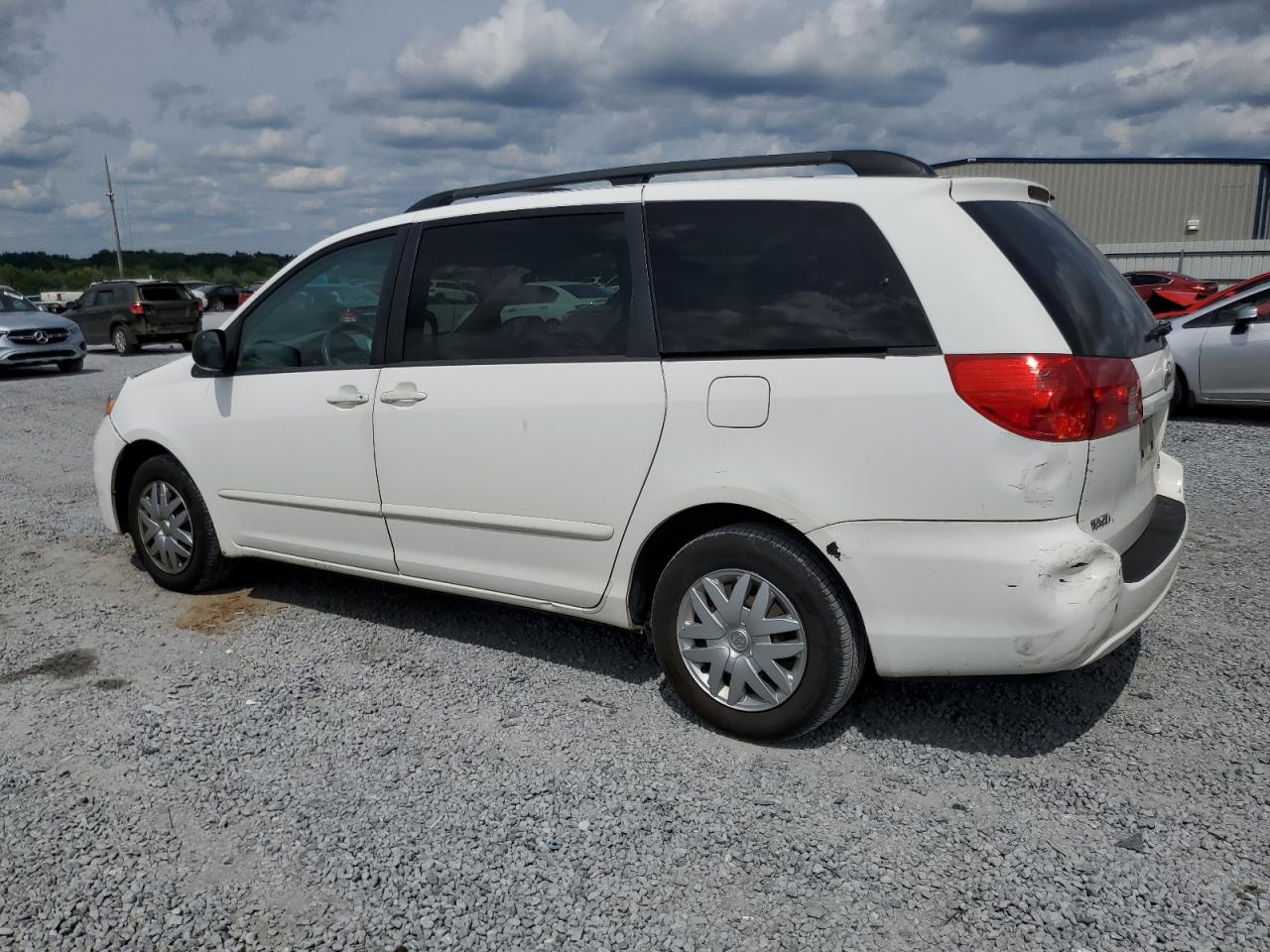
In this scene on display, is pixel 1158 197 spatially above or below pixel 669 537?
above

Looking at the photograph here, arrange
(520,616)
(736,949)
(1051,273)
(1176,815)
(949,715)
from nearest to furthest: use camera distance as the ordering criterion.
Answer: (736,949)
(1176,815)
(1051,273)
(949,715)
(520,616)

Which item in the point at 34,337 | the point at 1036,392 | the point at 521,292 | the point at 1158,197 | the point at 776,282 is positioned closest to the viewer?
the point at 1036,392

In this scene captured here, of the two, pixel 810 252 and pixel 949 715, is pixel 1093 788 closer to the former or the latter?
pixel 949 715

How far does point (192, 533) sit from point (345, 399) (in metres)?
1.38

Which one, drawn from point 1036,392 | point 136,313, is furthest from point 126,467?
point 136,313

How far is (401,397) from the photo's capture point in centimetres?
405

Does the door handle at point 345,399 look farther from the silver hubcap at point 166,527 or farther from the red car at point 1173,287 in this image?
the red car at point 1173,287

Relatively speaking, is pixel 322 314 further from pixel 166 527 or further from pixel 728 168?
pixel 728 168

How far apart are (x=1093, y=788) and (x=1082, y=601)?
62 centimetres

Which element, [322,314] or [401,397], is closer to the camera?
[401,397]

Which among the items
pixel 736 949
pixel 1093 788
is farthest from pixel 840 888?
pixel 1093 788

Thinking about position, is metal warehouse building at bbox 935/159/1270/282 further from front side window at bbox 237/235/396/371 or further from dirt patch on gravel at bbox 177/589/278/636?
A: dirt patch on gravel at bbox 177/589/278/636

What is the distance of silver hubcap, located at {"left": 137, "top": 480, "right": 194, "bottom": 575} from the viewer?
5.05 m

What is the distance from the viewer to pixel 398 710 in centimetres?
381
